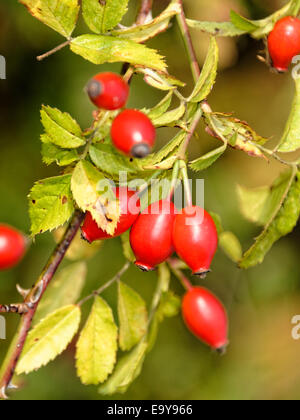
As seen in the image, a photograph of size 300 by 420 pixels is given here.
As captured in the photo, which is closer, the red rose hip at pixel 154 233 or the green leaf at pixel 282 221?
the red rose hip at pixel 154 233

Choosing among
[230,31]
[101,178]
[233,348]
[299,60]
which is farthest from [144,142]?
[233,348]

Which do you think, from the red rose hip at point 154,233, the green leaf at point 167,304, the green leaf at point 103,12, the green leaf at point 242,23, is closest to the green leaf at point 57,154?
the red rose hip at point 154,233

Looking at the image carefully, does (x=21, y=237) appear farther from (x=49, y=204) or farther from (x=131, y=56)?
(x=131, y=56)

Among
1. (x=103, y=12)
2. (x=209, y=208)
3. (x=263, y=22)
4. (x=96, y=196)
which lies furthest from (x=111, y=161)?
(x=209, y=208)

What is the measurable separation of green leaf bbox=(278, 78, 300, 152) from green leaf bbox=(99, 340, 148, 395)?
96 cm

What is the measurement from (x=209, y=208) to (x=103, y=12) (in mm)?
2040

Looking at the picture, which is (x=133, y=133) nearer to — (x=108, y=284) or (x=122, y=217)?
(x=122, y=217)

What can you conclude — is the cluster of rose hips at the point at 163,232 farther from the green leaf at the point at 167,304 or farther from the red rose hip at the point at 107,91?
the green leaf at the point at 167,304

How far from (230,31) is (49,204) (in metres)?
0.92

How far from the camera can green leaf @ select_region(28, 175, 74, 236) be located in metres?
1.58

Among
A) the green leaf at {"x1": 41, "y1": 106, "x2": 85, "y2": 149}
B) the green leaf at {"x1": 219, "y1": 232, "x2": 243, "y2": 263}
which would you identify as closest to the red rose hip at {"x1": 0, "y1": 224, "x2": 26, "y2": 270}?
the green leaf at {"x1": 41, "y1": 106, "x2": 85, "y2": 149}

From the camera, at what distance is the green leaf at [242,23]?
72.2 inches

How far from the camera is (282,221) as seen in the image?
1805 mm

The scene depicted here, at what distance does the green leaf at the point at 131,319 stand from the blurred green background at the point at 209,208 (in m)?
1.16
